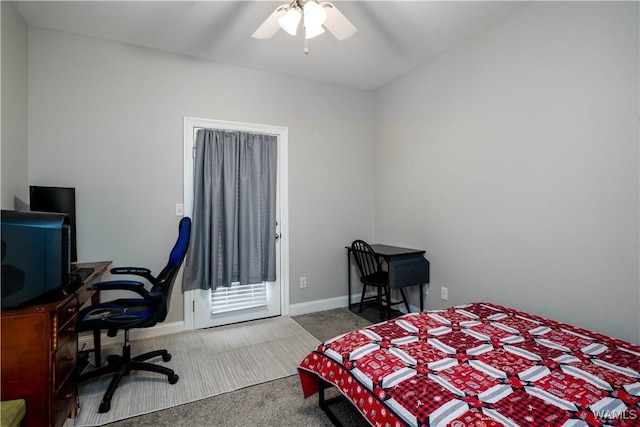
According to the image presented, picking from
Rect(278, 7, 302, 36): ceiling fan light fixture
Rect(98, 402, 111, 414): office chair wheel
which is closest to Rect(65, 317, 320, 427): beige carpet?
Rect(98, 402, 111, 414): office chair wheel

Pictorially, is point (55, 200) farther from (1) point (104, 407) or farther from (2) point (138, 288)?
(1) point (104, 407)

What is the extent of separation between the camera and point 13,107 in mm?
2279

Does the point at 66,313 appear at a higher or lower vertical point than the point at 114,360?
higher

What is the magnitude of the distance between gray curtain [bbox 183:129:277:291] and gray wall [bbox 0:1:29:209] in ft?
4.24

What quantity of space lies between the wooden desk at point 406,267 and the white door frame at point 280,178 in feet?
3.56

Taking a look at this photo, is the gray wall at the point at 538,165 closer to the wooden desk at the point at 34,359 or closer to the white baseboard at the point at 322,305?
the white baseboard at the point at 322,305

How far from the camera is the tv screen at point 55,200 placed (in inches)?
94.3

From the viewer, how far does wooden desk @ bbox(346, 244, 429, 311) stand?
10.4 feet

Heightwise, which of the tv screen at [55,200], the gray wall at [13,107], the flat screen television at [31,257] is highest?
the gray wall at [13,107]

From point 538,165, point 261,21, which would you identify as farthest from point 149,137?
point 538,165

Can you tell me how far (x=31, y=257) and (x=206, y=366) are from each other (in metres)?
1.47

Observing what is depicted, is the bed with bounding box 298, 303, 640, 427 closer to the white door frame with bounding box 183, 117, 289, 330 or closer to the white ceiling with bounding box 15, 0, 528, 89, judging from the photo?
the white door frame with bounding box 183, 117, 289, 330

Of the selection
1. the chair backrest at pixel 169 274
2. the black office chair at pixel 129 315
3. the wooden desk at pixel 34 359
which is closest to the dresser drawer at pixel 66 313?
the wooden desk at pixel 34 359

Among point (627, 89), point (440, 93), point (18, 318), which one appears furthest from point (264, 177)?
point (627, 89)
